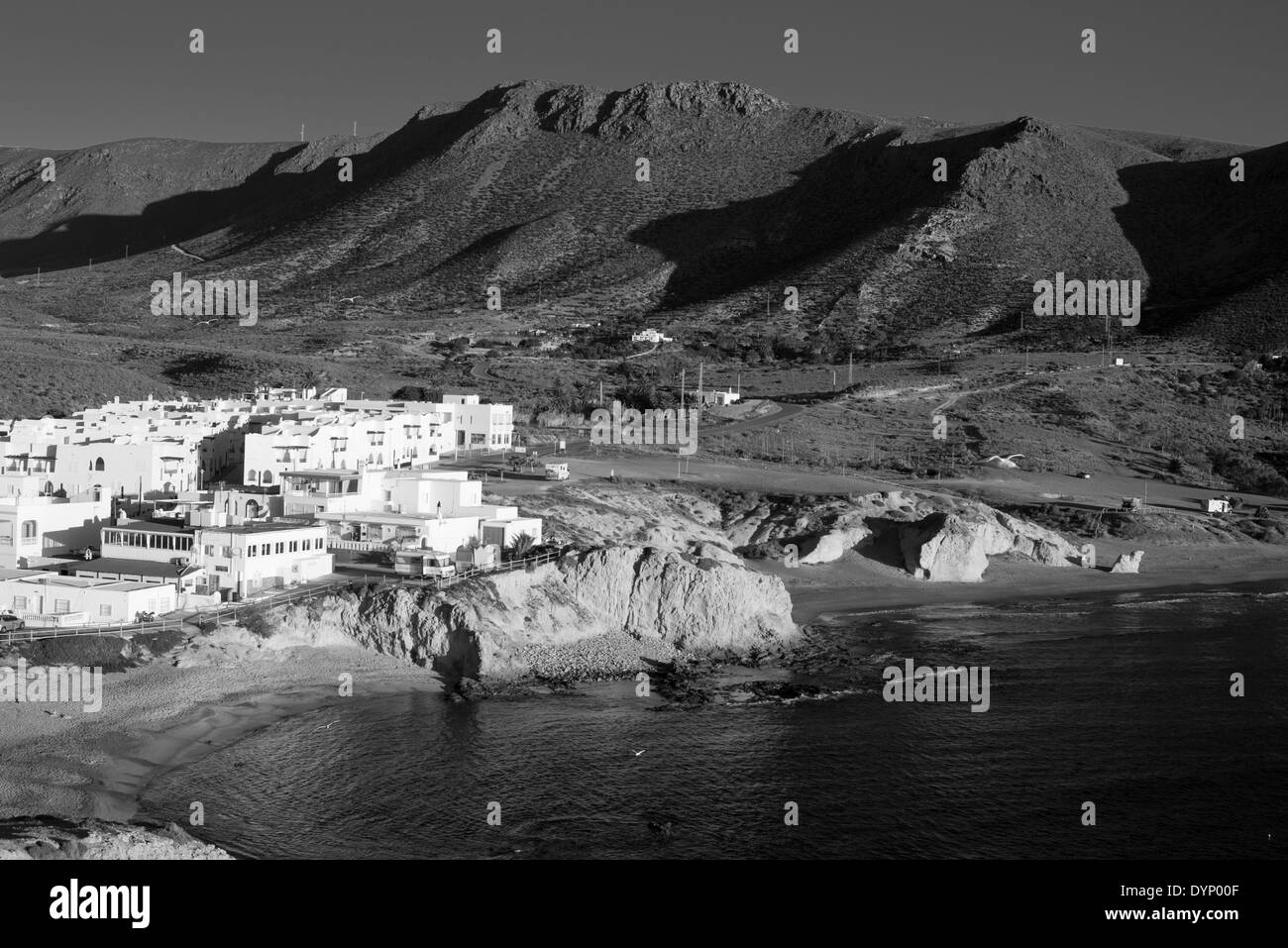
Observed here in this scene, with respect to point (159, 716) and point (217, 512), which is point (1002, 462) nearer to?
point (217, 512)

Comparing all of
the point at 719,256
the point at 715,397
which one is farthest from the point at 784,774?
the point at 719,256

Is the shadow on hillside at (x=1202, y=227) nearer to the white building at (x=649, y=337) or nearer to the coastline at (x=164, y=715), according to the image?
the white building at (x=649, y=337)

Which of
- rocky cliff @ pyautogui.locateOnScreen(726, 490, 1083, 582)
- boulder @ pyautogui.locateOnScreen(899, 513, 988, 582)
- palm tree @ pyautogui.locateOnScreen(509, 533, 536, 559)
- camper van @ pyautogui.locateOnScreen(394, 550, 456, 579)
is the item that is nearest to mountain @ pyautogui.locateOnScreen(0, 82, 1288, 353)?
rocky cliff @ pyautogui.locateOnScreen(726, 490, 1083, 582)

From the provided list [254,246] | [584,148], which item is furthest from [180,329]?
[584,148]

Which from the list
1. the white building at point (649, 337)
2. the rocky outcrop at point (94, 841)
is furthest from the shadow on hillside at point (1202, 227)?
the rocky outcrop at point (94, 841)

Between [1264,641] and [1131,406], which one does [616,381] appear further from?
[1264,641]

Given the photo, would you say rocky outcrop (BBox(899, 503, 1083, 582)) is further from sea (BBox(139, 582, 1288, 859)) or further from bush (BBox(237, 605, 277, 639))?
bush (BBox(237, 605, 277, 639))
